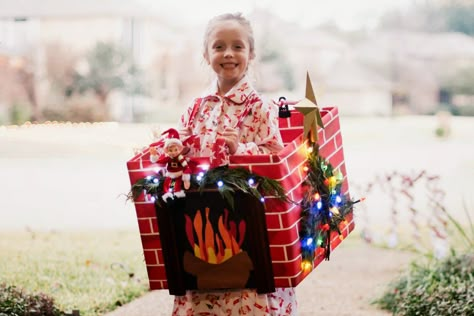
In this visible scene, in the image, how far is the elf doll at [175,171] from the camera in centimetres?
330

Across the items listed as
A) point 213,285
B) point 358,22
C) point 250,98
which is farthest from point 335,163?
point 358,22

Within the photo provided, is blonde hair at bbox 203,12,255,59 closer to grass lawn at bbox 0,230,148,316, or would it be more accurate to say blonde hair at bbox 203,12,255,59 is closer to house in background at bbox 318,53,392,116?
grass lawn at bbox 0,230,148,316

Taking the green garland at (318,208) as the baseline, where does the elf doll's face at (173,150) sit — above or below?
above

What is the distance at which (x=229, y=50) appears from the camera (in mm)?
3574

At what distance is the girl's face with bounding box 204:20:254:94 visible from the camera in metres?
3.58

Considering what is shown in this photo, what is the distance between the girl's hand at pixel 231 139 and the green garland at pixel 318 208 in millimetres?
293

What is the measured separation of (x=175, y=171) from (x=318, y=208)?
0.57m

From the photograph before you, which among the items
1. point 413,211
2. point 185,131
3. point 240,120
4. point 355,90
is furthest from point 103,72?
point 240,120

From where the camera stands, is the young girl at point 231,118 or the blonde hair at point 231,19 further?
the blonde hair at point 231,19

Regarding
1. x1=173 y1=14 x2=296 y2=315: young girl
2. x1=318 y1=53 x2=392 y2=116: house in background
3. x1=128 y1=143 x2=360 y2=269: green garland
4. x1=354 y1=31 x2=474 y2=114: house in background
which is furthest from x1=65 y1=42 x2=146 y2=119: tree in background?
x1=128 y1=143 x2=360 y2=269: green garland

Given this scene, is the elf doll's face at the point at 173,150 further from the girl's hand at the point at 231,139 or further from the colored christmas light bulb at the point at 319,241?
the colored christmas light bulb at the point at 319,241

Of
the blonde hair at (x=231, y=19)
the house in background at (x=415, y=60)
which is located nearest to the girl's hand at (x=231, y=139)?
the blonde hair at (x=231, y=19)

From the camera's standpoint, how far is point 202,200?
11.0 feet

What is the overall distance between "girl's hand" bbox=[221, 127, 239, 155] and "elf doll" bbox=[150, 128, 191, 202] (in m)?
0.16
